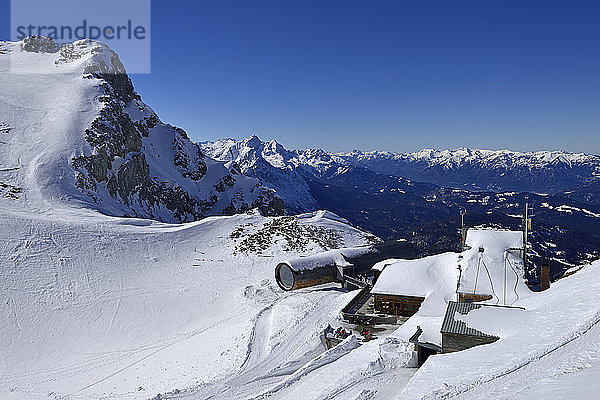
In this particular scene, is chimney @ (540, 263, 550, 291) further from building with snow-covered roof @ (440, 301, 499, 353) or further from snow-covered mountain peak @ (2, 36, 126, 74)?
snow-covered mountain peak @ (2, 36, 126, 74)

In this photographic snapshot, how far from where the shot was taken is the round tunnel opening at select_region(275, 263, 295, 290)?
3409cm

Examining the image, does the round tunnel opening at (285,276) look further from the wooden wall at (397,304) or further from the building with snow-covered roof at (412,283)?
the wooden wall at (397,304)

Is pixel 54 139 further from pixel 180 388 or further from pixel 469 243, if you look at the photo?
pixel 469 243

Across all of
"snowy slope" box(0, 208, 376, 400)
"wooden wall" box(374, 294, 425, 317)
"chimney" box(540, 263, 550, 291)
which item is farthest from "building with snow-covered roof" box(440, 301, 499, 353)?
"chimney" box(540, 263, 550, 291)

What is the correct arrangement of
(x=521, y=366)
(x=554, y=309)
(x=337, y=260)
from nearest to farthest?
(x=521, y=366) → (x=554, y=309) → (x=337, y=260)

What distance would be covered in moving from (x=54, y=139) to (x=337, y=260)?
56509 mm

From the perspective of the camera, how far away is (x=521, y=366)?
13.1m

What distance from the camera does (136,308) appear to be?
99.7 ft

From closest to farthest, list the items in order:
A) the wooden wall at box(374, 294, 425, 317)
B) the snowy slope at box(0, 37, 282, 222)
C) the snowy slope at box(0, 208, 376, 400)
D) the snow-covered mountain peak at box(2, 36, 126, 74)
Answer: the snowy slope at box(0, 208, 376, 400), the wooden wall at box(374, 294, 425, 317), the snowy slope at box(0, 37, 282, 222), the snow-covered mountain peak at box(2, 36, 126, 74)

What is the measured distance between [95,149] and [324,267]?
177ft

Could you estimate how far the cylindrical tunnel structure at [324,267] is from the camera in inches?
1345

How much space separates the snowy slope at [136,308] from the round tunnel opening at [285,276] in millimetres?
967

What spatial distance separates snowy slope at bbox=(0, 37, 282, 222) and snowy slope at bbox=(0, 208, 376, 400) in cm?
1455

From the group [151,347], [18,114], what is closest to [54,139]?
[18,114]
